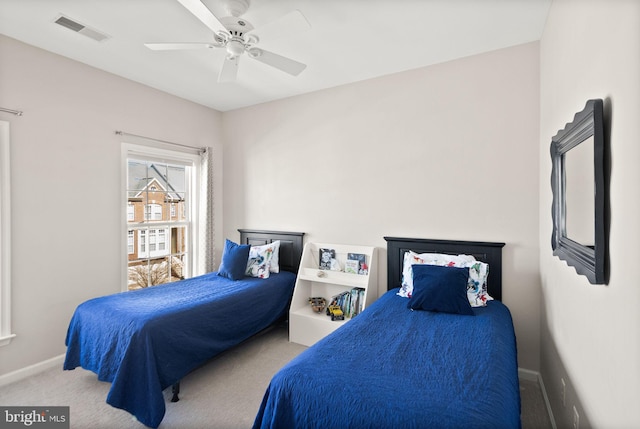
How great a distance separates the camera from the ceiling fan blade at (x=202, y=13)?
1674 millimetres

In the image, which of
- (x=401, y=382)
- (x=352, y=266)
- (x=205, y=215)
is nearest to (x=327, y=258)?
(x=352, y=266)

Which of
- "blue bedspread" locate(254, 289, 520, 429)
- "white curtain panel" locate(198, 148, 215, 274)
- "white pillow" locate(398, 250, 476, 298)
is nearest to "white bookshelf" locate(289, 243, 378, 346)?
"white pillow" locate(398, 250, 476, 298)

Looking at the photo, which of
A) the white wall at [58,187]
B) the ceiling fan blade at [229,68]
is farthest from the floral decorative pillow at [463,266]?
the white wall at [58,187]

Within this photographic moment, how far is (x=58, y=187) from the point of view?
2809 millimetres

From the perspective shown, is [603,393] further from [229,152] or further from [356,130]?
[229,152]

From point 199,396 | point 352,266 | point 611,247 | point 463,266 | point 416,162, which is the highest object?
point 416,162

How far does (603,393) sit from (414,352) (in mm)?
750

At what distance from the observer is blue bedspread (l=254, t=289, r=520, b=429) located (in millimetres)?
1219

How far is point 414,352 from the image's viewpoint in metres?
1.69

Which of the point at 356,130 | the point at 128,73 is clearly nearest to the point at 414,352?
the point at 356,130

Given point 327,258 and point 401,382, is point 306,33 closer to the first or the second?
point 327,258

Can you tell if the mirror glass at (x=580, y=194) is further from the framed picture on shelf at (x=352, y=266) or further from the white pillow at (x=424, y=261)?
the framed picture on shelf at (x=352, y=266)

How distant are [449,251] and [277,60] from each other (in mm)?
2111

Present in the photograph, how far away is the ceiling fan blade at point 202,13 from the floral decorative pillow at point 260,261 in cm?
221
